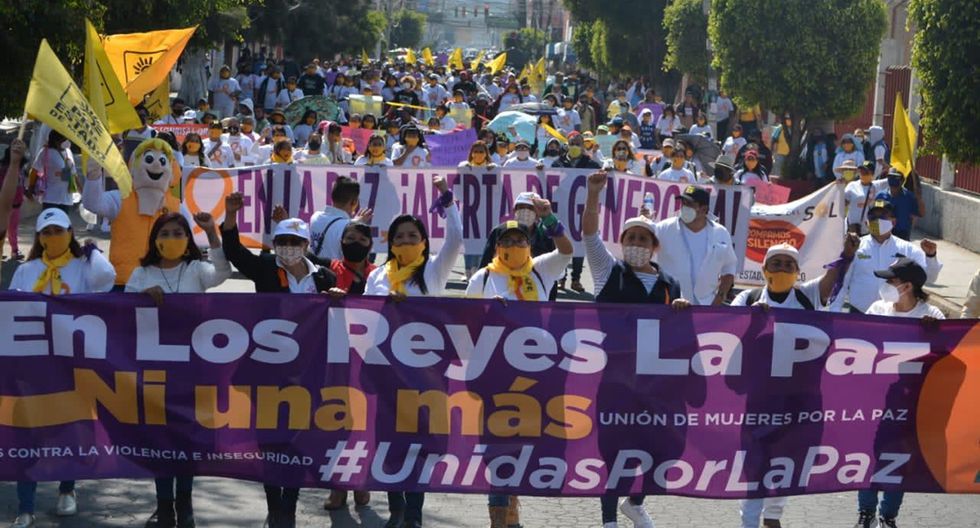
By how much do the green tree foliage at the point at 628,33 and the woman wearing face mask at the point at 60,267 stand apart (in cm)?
4367

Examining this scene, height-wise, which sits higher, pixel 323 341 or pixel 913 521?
pixel 323 341

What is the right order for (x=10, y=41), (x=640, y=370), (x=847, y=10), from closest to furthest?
(x=640, y=370) < (x=10, y=41) < (x=847, y=10)

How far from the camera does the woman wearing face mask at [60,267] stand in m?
7.88

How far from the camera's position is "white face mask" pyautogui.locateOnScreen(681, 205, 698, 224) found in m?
9.97

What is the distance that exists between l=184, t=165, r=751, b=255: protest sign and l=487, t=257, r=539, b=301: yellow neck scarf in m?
7.13

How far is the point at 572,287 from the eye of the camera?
1650 cm

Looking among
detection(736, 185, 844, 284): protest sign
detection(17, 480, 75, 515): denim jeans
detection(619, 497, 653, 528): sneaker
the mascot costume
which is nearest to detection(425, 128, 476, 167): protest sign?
detection(736, 185, 844, 284): protest sign

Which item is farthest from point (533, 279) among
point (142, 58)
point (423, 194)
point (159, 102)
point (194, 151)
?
point (194, 151)

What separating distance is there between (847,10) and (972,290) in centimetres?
1899

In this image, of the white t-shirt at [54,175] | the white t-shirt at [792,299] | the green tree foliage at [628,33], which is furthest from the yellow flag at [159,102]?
the green tree foliage at [628,33]

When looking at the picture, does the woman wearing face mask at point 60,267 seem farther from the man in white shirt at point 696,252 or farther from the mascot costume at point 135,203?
the man in white shirt at point 696,252

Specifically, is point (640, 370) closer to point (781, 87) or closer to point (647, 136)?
point (781, 87)

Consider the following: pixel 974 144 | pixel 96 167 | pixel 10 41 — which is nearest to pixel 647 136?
pixel 974 144

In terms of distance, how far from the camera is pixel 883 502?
787cm
